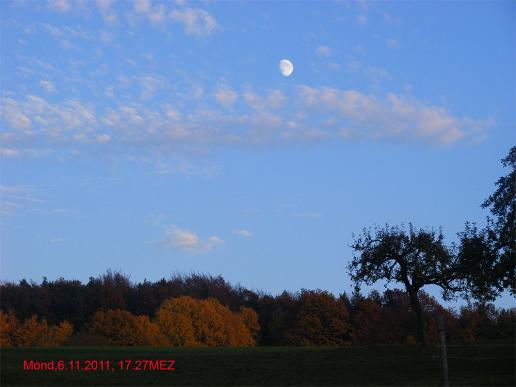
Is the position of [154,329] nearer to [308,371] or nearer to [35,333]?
[35,333]

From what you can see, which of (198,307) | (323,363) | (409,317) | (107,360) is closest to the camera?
(323,363)

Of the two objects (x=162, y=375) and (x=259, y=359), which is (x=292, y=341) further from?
(x=162, y=375)

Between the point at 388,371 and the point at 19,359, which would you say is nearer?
the point at 388,371

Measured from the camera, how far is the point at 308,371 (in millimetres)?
34406

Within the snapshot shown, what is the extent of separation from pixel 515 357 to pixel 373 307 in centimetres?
8078

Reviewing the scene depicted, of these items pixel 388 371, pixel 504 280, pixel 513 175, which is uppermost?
pixel 513 175

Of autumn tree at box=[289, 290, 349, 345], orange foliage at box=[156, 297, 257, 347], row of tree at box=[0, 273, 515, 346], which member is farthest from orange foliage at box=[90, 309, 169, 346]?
autumn tree at box=[289, 290, 349, 345]

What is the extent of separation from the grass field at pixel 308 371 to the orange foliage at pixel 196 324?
66902mm

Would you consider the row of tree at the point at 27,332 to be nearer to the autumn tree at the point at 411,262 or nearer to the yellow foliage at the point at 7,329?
the yellow foliage at the point at 7,329

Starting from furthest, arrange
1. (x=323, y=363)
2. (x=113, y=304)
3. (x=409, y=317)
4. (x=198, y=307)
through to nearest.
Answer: (x=113, y=304) → (x=198, y=307) → (x=409, y=317) → (x=323, y=363)

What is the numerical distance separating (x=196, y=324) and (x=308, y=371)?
76479 mm

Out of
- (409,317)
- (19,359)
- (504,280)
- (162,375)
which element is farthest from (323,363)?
(409,317)

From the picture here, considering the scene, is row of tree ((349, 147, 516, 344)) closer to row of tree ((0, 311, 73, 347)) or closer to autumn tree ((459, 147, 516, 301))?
autumn tree ((459, 147, 516, 301))

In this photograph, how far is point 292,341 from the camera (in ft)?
358
